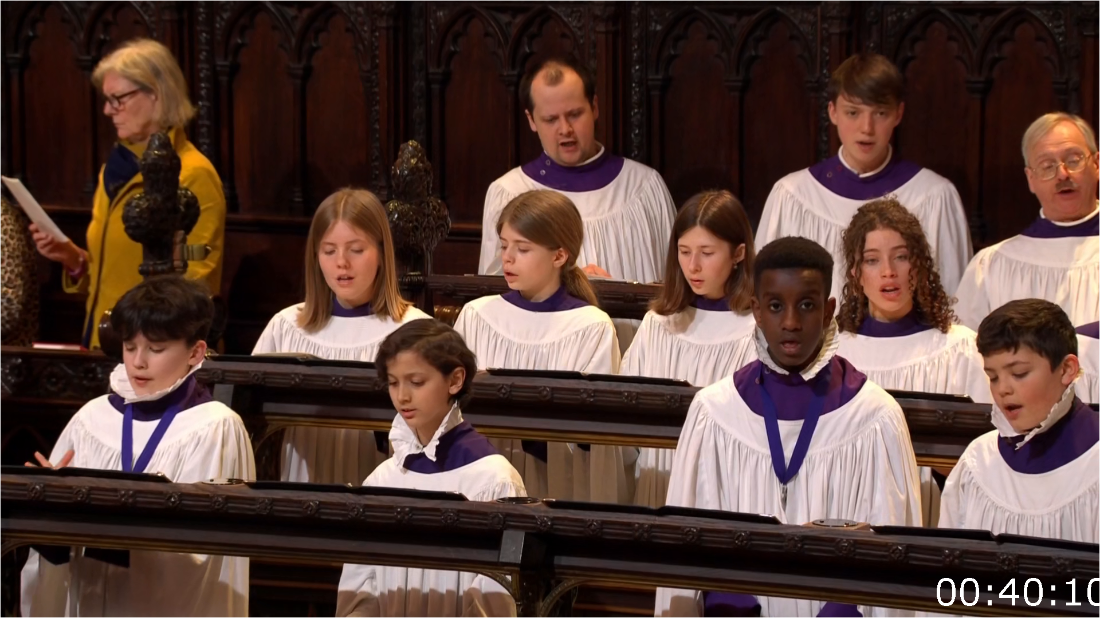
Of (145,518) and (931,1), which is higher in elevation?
(931,1)

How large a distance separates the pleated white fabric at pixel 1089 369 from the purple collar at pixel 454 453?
84.9 inches

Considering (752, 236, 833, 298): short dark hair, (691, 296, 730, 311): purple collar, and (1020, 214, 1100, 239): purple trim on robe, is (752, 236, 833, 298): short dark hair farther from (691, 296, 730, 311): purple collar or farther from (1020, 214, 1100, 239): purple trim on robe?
(1020, 214, 1100, 239): purple trim on robe

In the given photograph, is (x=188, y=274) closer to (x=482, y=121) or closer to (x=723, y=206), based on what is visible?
(x=482, y=121)

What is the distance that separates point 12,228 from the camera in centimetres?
786

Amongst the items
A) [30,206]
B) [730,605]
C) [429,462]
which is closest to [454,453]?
[429,462]

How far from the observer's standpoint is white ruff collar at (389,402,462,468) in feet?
15.4

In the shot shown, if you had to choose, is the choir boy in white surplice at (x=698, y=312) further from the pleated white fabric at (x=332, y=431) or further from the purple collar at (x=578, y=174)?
the purple collar at (x=578, y=174)

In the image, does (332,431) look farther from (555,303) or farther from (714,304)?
(714,304)

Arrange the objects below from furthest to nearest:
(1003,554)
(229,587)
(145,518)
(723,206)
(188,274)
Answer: (188,274)
(723,206)
(229,587)
(145,518)
(1003,554)

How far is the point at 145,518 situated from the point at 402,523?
0.73 meters

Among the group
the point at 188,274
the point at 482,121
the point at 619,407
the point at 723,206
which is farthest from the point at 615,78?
the point at 619,407

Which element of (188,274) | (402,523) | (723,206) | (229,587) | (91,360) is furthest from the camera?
(188,274)

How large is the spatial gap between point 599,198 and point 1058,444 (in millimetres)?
3426

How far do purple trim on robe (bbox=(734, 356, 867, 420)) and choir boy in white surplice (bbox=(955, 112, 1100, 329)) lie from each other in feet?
6.61
